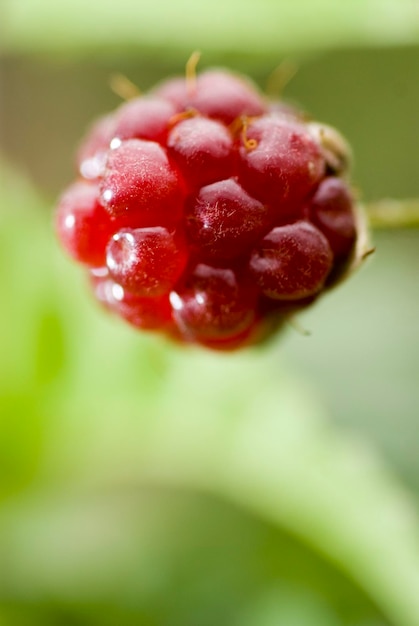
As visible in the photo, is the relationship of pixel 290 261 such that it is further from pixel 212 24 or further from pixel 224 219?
pixel 212 24

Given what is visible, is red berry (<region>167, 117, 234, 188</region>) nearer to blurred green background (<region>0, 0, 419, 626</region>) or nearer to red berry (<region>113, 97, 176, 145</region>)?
red berry (<region>113, 97, 176, 145</region>)

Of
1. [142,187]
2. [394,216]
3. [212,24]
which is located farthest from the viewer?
[212,24]

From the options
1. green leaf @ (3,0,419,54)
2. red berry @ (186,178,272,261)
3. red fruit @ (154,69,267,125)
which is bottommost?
red berry @ (186,178,272,261)

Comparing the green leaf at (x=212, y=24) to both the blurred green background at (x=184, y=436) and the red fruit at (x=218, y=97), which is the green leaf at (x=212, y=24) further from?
the red fruit at (x=218, y=97)

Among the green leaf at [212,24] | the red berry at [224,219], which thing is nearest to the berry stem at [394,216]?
the red berry at [224,219]

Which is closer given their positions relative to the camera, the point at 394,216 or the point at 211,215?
the point at 211,215

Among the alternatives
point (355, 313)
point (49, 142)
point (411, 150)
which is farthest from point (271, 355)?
point (49, 142)

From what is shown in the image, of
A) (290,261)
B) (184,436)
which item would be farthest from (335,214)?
(184,436)

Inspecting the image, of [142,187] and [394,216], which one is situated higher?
[394,216]

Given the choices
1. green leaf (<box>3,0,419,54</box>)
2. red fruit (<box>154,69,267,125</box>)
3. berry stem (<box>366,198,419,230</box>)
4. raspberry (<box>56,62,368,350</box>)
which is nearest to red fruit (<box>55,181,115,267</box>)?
raspberry (<box>56,62,368,350</box>)
